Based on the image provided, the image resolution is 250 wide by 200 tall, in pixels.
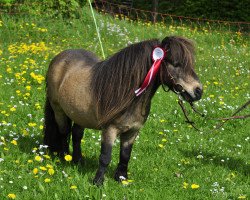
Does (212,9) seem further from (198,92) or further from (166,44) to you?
(198,92)

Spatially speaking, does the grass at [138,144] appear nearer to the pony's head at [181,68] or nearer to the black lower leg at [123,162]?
the black lower leg at [123,162]

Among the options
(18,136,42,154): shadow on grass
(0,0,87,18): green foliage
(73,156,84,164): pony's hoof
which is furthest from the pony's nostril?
(0,0,87,18): green foliage

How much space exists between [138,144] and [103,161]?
1708 millimetres

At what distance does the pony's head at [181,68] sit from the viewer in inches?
172

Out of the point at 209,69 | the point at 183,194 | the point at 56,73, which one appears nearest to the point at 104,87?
the point at 56,73

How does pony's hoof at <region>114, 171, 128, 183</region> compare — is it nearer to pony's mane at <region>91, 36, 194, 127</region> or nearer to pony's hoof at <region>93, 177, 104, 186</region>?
pony's hoof at <region>93, 177, 104, 186</region>

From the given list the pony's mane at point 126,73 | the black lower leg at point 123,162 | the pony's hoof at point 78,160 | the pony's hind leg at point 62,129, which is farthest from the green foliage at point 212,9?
the pony's mane at point 126,73

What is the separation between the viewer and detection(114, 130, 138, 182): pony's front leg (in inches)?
199

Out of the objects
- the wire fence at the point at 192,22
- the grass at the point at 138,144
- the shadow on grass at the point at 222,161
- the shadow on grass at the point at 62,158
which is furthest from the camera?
the wire fence at the point at 192,22

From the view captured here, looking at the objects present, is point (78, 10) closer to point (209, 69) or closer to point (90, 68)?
point (209, 69)

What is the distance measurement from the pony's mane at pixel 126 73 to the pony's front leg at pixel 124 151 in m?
0.41

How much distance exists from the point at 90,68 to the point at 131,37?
27.6 feet

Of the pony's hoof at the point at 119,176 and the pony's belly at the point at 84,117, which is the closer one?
the pony's belly at the point at 84,117

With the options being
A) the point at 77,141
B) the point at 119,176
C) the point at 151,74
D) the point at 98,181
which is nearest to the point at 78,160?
the point at 77,141
